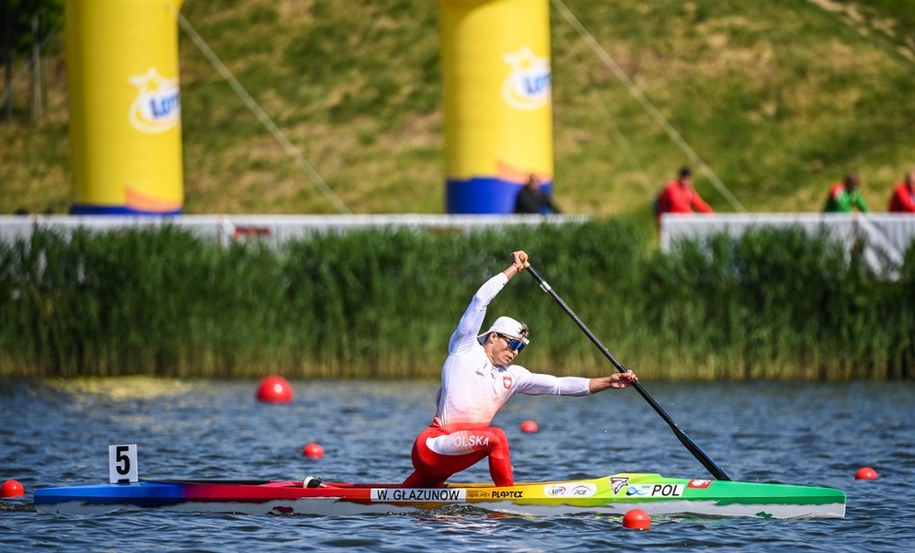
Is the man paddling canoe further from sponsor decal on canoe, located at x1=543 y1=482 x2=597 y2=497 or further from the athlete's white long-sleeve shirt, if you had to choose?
sponsor decal on canoe, located at x1=543 y1=482 x2=597 y2=497

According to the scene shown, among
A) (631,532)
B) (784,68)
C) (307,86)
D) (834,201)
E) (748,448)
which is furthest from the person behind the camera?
(307,86)

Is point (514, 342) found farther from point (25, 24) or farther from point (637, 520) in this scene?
point (25, 24)

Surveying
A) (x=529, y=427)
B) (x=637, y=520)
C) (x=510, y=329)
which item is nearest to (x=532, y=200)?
(x=529, y=427)

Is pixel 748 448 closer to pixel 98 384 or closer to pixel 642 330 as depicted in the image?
pixel 642 330

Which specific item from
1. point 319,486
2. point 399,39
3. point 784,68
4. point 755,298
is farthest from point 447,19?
point 399,39

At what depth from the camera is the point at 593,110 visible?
5066 cm

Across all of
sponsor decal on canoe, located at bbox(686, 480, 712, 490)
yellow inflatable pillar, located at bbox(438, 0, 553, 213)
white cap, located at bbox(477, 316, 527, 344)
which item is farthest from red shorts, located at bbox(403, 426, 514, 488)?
yellow inflatable pillar, located at bbox(438, 0, 553, 213)

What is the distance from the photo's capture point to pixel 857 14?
51.8m

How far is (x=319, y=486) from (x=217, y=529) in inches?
44.9

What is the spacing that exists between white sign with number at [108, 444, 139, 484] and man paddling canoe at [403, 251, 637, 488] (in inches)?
107

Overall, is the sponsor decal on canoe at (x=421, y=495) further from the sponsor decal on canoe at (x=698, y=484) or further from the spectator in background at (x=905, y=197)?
the spectator in background at (x=905, y=197)

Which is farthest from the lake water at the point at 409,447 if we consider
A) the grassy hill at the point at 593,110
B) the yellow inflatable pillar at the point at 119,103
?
the grassy hill at the point at 593,110

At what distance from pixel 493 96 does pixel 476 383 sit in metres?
15.1

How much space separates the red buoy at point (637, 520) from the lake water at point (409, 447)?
0.15 metres
